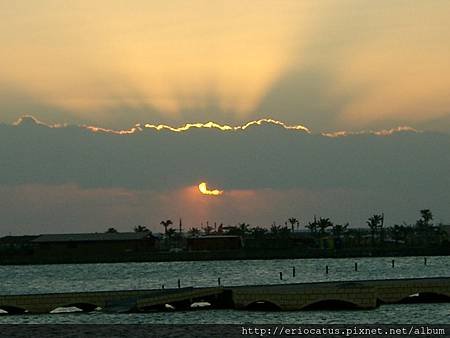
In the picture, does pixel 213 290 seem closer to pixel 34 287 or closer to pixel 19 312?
pixel 19 312

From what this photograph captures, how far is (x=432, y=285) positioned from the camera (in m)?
64.5

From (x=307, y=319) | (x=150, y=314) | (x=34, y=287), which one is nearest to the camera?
(x=307, y=319)

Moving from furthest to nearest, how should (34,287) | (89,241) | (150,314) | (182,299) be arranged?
(89,241) → (34,287) → (182,299) → (150,314)

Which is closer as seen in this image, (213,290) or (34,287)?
(213,290)

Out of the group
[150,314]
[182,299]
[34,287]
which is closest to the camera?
[150,314]

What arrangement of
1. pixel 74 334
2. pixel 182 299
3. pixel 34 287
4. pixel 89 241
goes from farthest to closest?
pixel 89 241
pixel 34 287
pixel 182 299
pixel 74 334

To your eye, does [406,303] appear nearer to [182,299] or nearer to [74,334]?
[182,299]

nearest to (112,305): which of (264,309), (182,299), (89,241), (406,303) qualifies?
(182,299)

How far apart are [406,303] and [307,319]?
13791 millimetres

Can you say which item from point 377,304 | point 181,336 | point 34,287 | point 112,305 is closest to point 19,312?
point 112,305

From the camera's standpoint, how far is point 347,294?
58.8 meters

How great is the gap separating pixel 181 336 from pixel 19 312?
32.9 metres

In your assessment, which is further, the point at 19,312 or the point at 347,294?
the point at 19,312

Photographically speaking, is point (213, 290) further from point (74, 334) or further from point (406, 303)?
point (74, 334)
